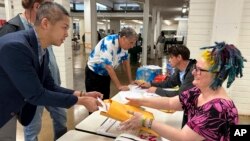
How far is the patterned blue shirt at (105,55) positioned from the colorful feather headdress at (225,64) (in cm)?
140

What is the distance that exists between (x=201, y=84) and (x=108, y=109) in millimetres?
557

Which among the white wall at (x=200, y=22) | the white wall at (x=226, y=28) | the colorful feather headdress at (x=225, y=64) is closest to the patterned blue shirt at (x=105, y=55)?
the colorful feather headdress at (x=225, y=64)

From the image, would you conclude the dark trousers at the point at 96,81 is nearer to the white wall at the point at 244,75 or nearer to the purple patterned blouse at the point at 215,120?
the purple patterned blouse at the point at 215,120

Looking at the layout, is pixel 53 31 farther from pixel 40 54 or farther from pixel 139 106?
pixel 139 106

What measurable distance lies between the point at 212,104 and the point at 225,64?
0.21 meters

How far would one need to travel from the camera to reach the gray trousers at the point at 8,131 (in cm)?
127

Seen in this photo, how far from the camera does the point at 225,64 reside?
43.5 inches

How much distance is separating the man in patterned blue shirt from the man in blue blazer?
1126 mm

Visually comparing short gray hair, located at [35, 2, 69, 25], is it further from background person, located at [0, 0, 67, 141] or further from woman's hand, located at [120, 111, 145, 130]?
woman's hand, located at [120, 111, 145, 130]

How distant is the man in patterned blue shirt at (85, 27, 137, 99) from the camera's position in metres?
2.35

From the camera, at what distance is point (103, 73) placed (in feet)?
8.42

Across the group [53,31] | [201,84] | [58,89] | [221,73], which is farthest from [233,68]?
[58,89]

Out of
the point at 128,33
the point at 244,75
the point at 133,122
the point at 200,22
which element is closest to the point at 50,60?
the point at 128,33

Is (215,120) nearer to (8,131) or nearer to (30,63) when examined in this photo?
(30,63)
